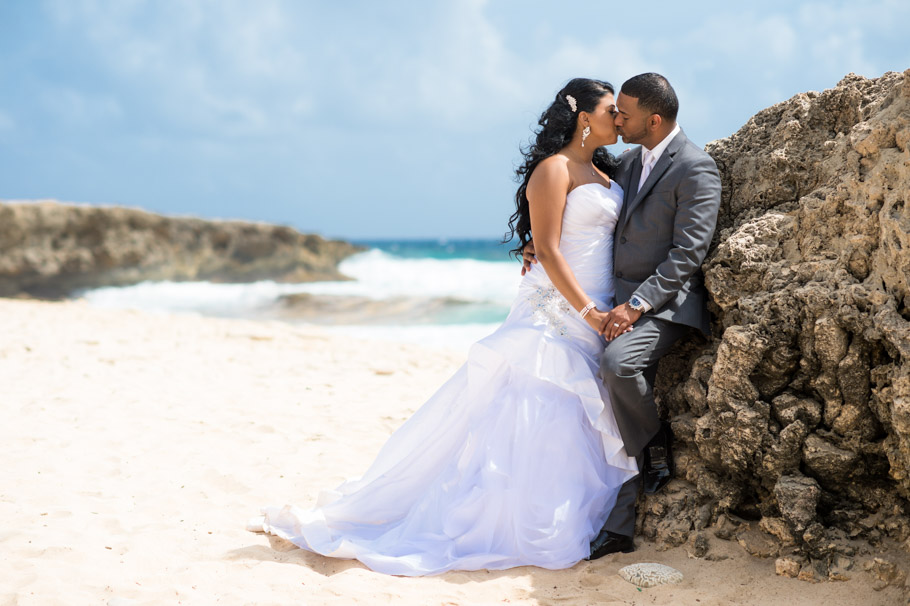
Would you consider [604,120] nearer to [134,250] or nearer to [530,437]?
[530,437]

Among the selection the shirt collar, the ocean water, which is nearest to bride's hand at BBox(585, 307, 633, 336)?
the shirt collar

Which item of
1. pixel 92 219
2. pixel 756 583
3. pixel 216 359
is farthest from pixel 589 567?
pixel 92 219

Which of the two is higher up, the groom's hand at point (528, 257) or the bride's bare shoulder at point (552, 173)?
the bride's bare shoulder at point (552, 173)

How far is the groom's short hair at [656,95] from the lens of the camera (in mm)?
3684

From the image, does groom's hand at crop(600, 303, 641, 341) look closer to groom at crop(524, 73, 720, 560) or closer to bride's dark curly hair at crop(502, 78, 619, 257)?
groom at crop(524, 73, 720, 560)

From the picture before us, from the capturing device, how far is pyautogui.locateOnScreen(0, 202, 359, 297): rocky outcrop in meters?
20.5

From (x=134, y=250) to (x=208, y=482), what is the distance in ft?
64.7

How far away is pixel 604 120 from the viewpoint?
157 inches

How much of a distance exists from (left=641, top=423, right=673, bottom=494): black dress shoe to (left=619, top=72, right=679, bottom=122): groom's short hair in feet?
5.39

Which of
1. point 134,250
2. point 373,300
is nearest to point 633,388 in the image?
point 373,300

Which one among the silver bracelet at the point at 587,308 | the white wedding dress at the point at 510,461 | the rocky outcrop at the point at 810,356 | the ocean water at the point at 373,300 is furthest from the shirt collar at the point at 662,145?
the ocean water at the point at 373,300

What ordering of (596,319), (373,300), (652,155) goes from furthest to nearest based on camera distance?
(373,300), (652,155), (596,319)

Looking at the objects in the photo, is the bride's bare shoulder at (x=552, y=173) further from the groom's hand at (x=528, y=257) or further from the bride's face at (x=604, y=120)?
the groom's hand at (x=528, y=257)

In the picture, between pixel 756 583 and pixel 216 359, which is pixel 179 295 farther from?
pixel 756 583
